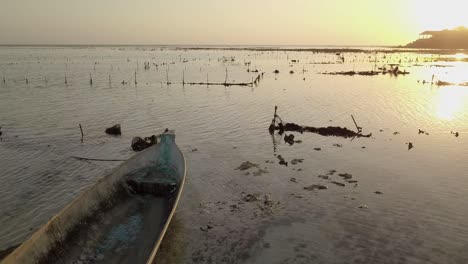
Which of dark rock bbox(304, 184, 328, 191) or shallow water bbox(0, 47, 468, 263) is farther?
dark rock bbox(304, 184, 328, 191)

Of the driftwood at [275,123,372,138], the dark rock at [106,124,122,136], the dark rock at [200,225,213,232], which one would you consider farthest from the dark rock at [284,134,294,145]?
the dark rock at [200,225,213,232]

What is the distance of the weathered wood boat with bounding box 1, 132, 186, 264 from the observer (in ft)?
25.1

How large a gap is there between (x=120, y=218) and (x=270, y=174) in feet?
22.8

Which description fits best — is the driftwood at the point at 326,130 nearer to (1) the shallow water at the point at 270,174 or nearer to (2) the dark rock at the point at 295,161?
(1) the shallow water at the point at 270,174

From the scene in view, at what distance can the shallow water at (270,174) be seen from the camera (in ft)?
32.8

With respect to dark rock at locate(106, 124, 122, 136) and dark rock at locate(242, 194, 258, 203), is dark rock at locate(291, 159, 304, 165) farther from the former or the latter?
dark rock at locate(106, 124, 122, 136)

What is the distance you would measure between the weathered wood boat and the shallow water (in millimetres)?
888

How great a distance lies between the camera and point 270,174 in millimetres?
15203

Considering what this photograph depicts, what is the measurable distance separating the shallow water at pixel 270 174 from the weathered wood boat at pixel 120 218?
0.89 metres

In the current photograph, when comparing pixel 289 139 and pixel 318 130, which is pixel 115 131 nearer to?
pixel 289 139

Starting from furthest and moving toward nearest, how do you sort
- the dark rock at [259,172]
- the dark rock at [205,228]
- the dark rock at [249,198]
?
1. the dark rock at [259,172]
2. the dark rock at [249,198]
3. the dark rock at [205,228]

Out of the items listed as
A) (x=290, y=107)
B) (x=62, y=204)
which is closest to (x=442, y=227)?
(x=62, y=204)

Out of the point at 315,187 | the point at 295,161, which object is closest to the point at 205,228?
the point at 315,187

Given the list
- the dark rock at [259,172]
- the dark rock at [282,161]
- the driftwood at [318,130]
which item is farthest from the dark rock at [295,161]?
the driftwood at [318,130]
